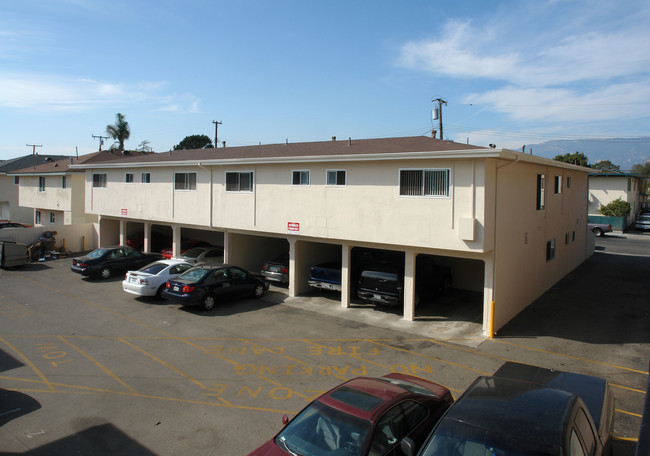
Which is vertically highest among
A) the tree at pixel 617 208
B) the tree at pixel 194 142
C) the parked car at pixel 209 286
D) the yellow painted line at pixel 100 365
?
the tree at pixel 194 142

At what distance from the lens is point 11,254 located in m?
22.4

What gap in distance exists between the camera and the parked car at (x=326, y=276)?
16.7 m

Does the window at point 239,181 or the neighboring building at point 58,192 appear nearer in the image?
the window at point 239,181

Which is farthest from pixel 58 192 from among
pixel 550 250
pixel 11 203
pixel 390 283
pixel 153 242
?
pixel 550 250

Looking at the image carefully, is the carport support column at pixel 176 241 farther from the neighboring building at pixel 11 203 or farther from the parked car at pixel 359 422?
the neighboring building at pixel 11 203

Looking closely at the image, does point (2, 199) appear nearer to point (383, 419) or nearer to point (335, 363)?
point (335, 363)

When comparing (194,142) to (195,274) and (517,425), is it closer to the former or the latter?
(195,274)

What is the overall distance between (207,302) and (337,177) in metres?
6.34

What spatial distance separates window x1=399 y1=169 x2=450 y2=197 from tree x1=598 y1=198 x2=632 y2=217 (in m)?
35.7

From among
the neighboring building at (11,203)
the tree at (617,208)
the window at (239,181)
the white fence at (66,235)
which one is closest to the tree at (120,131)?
the neighboring building at (11,203)

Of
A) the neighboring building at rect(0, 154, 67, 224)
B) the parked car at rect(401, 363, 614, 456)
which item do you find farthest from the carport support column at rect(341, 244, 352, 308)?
the neighboring building at rect(0, 154, 67, 224)

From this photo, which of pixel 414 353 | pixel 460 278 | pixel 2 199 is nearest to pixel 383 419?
pixel 414 353

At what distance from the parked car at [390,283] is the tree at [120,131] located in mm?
49984

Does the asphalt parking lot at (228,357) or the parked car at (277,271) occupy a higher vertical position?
the parked car at (277,271)
